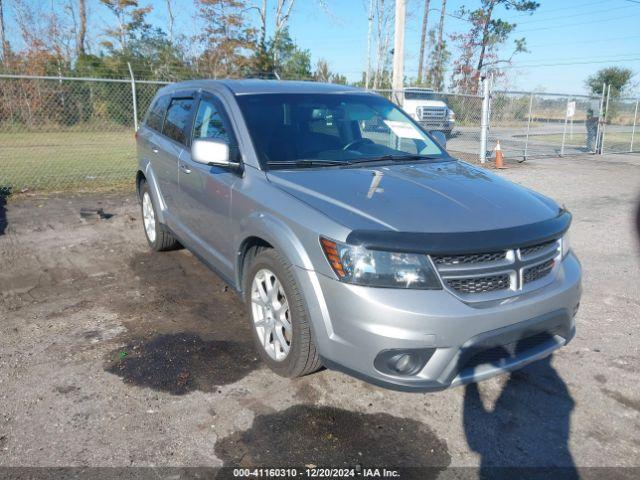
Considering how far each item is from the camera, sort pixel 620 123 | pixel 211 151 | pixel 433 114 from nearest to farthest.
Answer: pixel 211 151
pixel 433 114
pixel 620 123

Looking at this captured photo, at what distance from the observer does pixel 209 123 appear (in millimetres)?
4383

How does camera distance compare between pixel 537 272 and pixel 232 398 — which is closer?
pixel 537 272

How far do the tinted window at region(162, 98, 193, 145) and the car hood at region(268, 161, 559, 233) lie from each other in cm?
166

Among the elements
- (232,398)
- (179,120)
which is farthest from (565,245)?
(179,120)

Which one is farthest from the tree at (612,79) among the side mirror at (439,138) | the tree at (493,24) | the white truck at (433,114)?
the side mirror at (439,138)

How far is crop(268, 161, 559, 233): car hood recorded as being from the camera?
9.29 ft

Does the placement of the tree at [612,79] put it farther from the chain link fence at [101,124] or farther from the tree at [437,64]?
the chain link fence at [101,124]

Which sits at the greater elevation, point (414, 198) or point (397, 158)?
point (397, 158)

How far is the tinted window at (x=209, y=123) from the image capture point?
4.14 metres

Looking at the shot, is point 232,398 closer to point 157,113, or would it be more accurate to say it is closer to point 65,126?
point 157,113

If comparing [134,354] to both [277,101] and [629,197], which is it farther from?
[629,197]

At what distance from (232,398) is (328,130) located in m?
2.12

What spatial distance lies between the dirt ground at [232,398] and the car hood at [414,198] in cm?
111

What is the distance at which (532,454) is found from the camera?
107 inches
